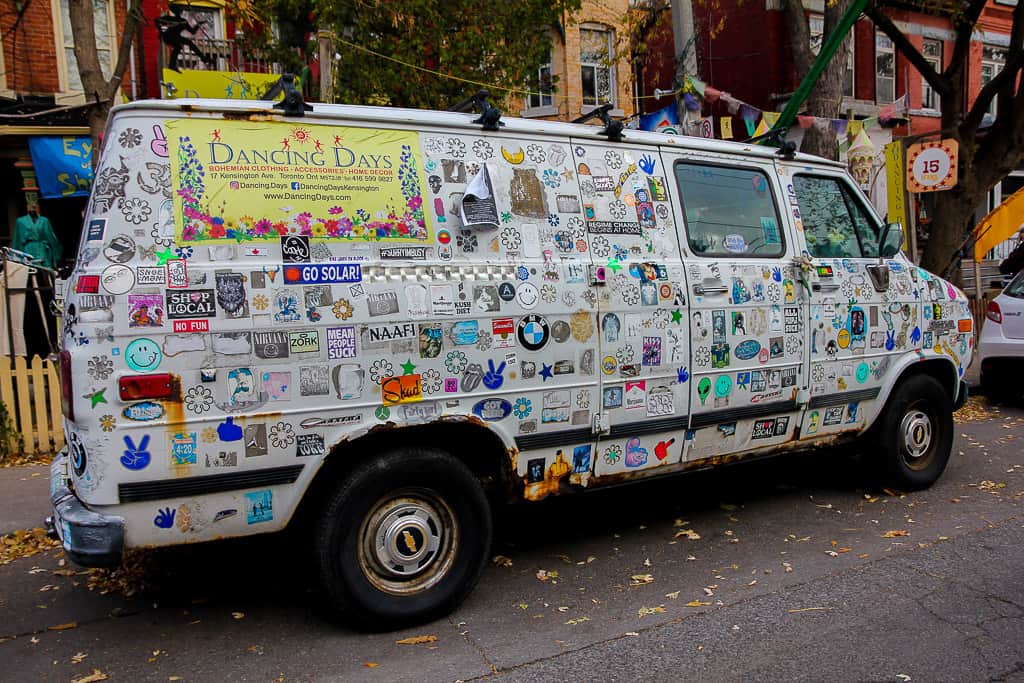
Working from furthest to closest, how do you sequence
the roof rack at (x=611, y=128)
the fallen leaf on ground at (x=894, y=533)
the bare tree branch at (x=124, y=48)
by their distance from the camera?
1. the bare tree branch at (x=124, y=48)
2. the fallen leaf on ground at (x=894, y=533)
3. the roof rack at (x=611, y=128)

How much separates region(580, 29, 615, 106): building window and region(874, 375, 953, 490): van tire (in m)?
12.8

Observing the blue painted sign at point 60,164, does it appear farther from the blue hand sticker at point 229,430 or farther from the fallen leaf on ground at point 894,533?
the fallen leaf on ground at point 894,533

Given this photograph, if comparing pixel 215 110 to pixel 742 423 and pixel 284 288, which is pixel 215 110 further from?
pixel 742 423

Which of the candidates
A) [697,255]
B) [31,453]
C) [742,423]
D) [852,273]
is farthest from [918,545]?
Answer: [31,453]

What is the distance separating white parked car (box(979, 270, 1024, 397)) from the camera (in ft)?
30.3

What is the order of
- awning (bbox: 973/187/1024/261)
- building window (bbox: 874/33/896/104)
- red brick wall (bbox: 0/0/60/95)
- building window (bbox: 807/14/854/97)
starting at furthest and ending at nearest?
building window (bbox: 874/33/896/104)
building window (bbox: 807/14/854/97)
red brick wall (bbox: 0/0/60/95)
awning (bbox: 973/187/1024/261)

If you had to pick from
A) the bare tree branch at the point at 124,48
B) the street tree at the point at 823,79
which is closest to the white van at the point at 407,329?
the bare tree branch at the point at 124,48

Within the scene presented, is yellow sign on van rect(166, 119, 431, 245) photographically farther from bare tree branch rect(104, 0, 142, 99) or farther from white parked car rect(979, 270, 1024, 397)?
white parked car rect(979, 270, 1024, 397)

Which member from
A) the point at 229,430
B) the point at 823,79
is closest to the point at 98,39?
the point at 823,79

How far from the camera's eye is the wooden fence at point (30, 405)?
7336mm

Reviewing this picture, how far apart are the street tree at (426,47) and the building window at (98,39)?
5155 millimetres

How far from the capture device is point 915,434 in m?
5.96

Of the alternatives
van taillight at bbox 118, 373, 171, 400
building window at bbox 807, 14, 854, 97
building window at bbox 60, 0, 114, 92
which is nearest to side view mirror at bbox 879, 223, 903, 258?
van taillight at bbox 118, 373, 171, 400

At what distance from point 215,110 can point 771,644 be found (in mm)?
3470
